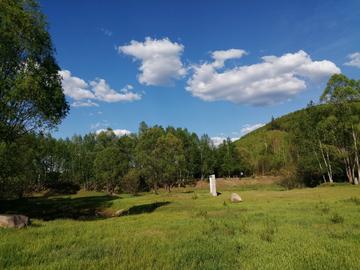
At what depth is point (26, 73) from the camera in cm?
2262

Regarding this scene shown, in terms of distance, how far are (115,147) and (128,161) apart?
5.73m

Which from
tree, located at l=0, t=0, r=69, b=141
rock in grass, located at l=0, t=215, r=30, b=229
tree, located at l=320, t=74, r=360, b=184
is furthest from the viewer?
tree, located at l=320, t=74, r=360, b=184

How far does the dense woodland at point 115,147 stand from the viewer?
891 inches

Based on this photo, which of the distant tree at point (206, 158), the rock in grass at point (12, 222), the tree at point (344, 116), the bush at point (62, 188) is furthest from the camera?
the distant tree at point (206, 158)

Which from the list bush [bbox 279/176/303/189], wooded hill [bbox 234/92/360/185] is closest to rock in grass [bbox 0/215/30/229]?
wooded hill [bbox 234/92/360/185]

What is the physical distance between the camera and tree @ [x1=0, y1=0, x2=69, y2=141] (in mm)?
21438

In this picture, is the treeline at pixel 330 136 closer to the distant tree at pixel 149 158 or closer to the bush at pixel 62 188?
the distant tree at pixel 149 158

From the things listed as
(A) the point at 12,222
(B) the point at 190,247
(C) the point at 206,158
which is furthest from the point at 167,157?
(B) the point at 190,247

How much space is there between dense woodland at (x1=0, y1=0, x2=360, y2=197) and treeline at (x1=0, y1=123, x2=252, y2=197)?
0.30 metres

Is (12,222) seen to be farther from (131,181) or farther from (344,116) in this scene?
(131,181)

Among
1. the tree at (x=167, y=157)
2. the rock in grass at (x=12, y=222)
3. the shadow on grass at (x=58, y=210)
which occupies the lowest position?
the shadow on grass at (x=58, y=210)

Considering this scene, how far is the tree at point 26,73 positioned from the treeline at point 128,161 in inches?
1236

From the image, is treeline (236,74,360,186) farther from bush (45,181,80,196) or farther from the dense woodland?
bush (45,181,80,196)

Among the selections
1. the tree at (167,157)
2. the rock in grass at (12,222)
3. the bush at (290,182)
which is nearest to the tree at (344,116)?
the bush at (290,182)
